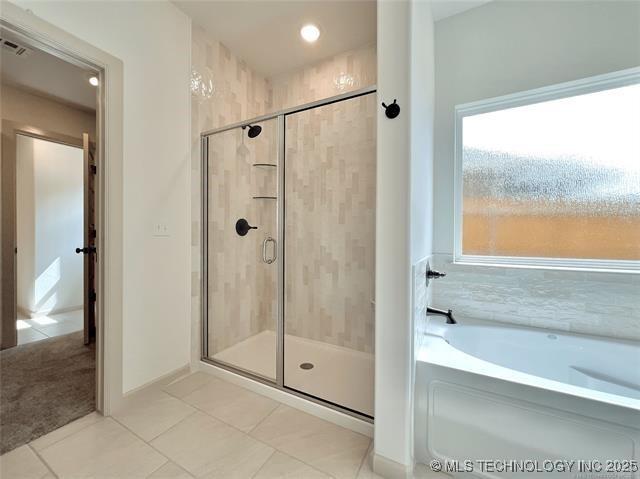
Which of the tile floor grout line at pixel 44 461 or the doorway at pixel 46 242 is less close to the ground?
the doorway at pixel 46 242

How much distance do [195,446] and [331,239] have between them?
5.76ft

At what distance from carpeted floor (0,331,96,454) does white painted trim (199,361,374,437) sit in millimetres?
788

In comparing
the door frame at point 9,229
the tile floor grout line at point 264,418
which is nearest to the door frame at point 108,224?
the tile floor grout line at point 264,418

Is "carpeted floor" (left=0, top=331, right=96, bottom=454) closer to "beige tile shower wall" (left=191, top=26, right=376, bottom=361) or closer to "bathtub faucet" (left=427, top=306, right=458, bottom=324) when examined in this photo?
"beige tile shower wall" (left=191, top=26, right=376, bottom=361)

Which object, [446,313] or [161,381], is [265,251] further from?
[446,313]

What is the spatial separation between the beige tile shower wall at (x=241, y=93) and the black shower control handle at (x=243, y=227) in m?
0.34

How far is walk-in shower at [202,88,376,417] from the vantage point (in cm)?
223

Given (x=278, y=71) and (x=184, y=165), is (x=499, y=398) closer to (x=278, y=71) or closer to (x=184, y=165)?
(x=184, y=165)

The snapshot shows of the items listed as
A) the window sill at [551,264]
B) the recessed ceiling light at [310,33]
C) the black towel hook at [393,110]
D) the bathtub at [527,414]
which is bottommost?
the bathtub at [527,414]

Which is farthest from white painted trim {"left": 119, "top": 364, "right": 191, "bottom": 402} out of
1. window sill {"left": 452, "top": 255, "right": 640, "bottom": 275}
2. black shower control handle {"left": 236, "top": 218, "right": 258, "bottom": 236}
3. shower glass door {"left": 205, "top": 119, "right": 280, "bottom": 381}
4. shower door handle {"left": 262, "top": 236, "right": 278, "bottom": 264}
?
window sill {"left": 452, "top": 255, "right": 640, "bottom": 275}

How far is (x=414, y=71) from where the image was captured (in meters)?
1.23

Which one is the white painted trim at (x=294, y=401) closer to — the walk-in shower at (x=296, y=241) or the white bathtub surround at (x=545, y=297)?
the walk-in shower at (x=296, y=241)

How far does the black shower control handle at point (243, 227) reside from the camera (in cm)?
259

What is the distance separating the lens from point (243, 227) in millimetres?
2623
